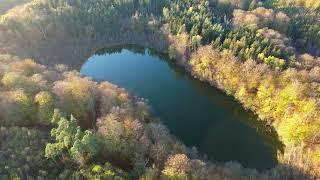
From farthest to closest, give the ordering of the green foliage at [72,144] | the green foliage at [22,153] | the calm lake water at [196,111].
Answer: the calm lake water at [196,111] < the green foliage at [72,144] < the green foliage at [22,153]

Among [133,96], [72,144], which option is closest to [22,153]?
[72,144]

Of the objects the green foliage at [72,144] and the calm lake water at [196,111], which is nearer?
the green foliage at [72,144]

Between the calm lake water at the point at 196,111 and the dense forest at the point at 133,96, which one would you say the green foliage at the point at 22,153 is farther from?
the calm lake water at the point at 196,111

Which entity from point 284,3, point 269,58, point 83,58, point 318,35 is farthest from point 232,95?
point 284,3

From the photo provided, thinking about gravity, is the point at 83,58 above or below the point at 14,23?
below

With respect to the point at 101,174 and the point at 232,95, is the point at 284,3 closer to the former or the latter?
the point at 232,95

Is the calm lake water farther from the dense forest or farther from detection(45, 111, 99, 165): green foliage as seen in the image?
detection(45, 111, 99, 165): green foliage

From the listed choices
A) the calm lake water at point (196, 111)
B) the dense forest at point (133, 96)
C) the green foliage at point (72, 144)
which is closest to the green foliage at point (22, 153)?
the dense forest at point (133, 96)
